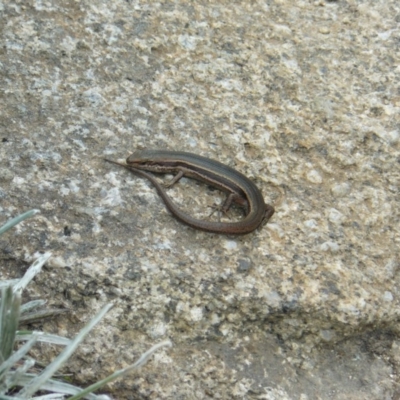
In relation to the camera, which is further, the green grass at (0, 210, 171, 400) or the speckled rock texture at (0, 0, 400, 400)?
the speckled rock texture at (0, 0, 400, 400)

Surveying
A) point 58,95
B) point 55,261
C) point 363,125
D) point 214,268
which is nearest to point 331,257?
point 214,268

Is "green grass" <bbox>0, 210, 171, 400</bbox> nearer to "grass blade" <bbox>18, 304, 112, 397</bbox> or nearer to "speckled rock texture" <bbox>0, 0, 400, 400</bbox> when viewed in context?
"grass blade" <bbox>18, 304, 112, 397</bbox>

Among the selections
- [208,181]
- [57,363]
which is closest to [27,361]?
[57,363]

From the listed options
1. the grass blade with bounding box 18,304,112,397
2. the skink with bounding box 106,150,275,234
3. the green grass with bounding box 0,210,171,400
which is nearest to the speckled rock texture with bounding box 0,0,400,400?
the skink with bounding box 106,150,275,234

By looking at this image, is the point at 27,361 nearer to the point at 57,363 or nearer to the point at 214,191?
the point at 57,363

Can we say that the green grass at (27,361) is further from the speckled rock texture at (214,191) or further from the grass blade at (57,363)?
the speckled rock texture at (214,191)

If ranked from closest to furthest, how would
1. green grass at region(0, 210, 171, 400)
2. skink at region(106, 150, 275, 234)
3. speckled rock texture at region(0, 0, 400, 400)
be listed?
green grass at region(0, 210, 171, 400)
speckled rock texture at region(0, 0, 400, 400)
skink at region(106, 150, 275, 234)

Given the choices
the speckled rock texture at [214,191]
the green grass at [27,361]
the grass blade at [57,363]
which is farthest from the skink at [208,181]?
the grass blade at [57,363]
